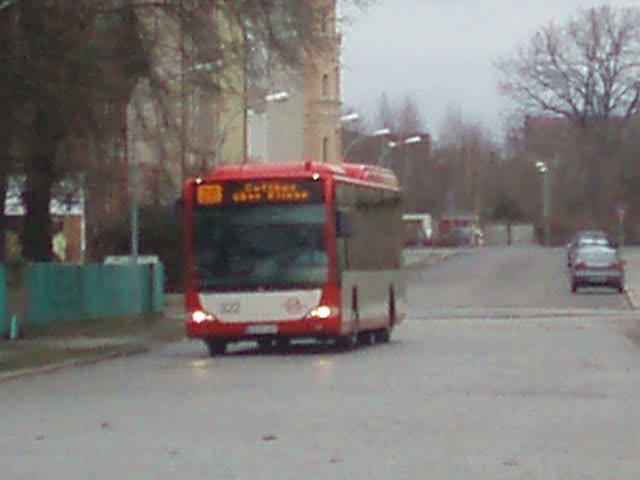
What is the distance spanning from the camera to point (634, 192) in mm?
117250

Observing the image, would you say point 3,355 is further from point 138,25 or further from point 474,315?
point 474,315

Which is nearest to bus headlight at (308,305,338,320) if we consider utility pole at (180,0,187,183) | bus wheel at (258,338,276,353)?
bus wheel at (258,338,276,353)

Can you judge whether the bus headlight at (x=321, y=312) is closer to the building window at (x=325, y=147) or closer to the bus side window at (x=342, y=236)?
the bus side window at (x=342, y=236)

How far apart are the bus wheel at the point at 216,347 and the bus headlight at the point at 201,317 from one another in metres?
1.25

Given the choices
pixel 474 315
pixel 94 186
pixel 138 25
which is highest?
pixel 138 25

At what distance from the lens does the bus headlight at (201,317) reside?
1155 inches

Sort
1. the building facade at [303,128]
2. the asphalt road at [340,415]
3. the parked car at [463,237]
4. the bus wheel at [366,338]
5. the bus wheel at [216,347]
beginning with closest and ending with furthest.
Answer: the asphalt road at [340,415], the bus wheel at [216,347], the bus wheel at [366,338], the building facade at [303,128], the parked car at [463,237]

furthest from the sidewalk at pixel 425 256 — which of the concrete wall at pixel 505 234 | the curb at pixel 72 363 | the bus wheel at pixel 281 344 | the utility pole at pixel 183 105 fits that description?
the curb at pixel 72 363

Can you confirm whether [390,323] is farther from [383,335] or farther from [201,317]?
[201,317]

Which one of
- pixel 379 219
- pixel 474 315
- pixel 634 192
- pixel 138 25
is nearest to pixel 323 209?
pixel 379 219

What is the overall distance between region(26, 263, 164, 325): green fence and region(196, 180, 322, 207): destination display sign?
34.3ft

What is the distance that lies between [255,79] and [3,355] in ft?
29.7

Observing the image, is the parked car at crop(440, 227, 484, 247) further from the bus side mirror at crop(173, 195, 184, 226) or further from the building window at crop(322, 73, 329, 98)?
the bus side mirror at crop(173, 195, 184, 226)

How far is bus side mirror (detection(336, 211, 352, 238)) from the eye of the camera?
29286 mm
